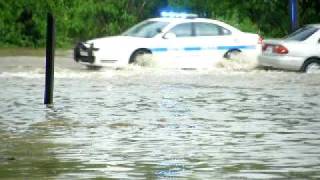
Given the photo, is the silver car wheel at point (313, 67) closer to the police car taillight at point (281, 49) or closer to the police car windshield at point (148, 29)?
the police car taillight at point (281, 49)

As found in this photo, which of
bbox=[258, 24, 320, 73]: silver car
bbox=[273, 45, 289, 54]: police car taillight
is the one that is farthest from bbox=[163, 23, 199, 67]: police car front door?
bbox=[273, 45, 289, 54]: police car taillight

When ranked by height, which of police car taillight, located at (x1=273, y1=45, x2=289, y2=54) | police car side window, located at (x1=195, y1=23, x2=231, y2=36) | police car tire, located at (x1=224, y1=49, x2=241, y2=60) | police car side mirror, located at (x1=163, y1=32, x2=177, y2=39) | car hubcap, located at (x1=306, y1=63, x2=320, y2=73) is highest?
police car side window, located at (x1=195, y1=23, x2=231, y2=36)

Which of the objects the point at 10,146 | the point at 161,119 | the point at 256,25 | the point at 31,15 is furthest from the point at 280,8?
the point at 10,146

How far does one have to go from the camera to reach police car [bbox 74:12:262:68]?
70.7 feet

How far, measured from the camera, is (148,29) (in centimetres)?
2295

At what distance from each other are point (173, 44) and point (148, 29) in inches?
35.6

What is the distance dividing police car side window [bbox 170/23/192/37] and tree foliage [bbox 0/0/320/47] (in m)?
10.2

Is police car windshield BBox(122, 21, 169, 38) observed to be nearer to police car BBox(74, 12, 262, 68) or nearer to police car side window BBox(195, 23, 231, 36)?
police car BBox(74, 12, 262, 68)

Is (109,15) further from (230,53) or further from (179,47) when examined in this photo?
(179,47)

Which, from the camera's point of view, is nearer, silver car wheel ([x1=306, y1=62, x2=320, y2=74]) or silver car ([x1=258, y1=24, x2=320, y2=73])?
silver car ([x1=258, y1=24, x2=320, y2=73])

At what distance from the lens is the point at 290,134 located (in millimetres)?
11203

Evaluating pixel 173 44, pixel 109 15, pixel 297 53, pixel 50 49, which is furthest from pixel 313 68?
pixel 109 15

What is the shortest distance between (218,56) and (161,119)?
1047 cm

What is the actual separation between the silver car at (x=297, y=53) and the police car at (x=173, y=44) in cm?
117
